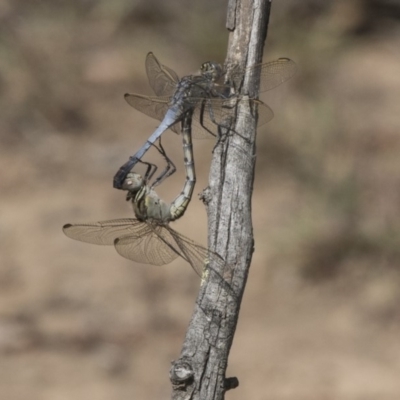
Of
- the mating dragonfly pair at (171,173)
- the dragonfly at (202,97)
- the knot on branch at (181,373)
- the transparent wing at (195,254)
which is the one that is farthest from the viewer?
the mating dragonfly pair at (171,173)

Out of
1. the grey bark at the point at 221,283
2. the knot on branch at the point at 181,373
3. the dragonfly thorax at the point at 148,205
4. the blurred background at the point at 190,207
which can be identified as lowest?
the knot on branch at the point at 181,373

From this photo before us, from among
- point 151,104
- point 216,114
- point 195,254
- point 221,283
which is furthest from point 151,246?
point 221,283

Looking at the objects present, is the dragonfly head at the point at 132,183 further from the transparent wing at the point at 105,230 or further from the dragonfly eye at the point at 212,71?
the dragonfly eye at the point at 212,71

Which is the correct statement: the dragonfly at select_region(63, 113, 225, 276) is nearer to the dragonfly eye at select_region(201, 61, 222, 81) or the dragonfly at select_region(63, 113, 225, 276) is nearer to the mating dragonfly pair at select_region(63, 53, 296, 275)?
the mating dragonfly pair at select_region(63, 53, 296, 275)

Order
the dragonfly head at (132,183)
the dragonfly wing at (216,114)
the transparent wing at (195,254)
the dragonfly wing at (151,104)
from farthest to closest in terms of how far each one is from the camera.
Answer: the dragonfly wing at (151,104) → the dragonfly head at (132,183) → the dragonfly wing at (216,114) → the transparent wing at (195,254)

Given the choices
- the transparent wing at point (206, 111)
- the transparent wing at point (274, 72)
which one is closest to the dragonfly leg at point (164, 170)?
the transparent wing at point (206, 111)

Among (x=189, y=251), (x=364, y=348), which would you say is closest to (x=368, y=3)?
(x=364, y=348)

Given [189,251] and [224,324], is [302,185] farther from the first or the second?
[224,324]
